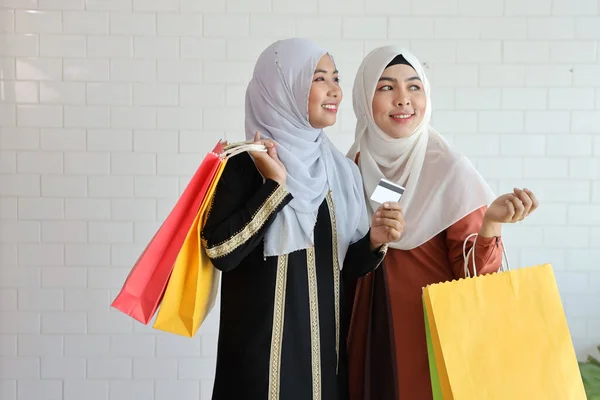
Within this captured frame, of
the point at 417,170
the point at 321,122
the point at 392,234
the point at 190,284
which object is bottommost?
the point at 190,284

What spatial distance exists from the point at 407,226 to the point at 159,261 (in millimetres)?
631

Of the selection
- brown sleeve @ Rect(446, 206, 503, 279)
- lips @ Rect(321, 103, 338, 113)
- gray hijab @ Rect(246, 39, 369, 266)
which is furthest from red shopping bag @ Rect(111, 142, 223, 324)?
brown sleeve @ Rect(446, 206, 503, 279)

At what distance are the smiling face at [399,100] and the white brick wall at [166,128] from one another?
105cm

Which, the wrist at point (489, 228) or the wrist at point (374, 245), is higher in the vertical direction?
the wrist at point (489, 228)

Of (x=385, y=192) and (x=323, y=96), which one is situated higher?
(x=323, y=96)

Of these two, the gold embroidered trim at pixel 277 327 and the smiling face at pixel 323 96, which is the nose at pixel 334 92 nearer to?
the smiling face at pixel 323 96

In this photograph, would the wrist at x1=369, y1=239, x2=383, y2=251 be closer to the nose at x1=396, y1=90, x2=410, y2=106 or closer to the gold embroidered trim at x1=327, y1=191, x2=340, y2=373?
the gold embroidered trim at x1=327, y1=191, x2=340, y2=373

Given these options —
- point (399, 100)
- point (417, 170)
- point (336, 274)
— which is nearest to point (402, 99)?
point (399, 100)

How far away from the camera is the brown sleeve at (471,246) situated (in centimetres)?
158

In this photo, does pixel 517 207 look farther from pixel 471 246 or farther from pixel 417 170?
pixel 417 170

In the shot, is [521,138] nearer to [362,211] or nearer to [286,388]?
[362,211]

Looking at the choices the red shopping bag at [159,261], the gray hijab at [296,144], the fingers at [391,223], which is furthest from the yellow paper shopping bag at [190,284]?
the fingers at [391,223]

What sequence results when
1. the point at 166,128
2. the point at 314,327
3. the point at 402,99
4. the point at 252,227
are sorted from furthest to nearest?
the point at 166,128 < the point at 402,99 < the point at 314,327 < the point at 252,227

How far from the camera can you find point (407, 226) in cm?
169
